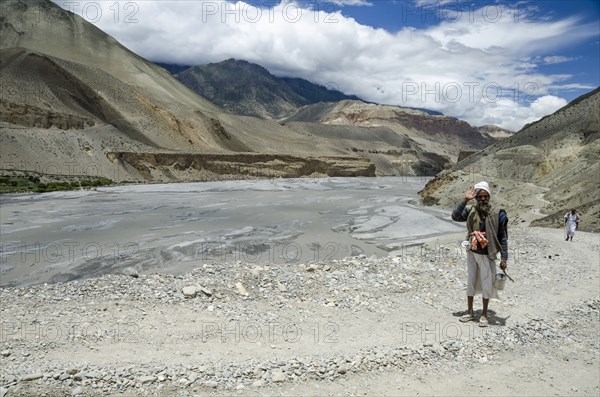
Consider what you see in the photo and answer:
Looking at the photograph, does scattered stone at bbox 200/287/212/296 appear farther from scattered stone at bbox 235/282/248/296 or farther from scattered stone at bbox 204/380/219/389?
scattered stone at bbox 204/380/219/389

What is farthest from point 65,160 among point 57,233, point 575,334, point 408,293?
point 575,334

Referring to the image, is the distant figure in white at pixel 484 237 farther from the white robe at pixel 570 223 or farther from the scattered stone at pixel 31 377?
the white robe at pixel 570 223

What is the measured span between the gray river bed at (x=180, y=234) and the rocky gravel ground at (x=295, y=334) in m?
2.85

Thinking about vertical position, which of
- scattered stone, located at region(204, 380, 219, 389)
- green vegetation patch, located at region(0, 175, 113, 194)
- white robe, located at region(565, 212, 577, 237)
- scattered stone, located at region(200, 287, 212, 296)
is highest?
green vegetation patch, located at region(0, 175, 113, 194)

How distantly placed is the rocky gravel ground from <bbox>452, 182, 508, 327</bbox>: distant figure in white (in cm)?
75

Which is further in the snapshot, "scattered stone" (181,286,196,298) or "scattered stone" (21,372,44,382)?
"scattered stone" (181,286,196,298)

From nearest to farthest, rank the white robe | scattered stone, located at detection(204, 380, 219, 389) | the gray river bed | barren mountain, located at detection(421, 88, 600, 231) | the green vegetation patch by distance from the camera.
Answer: scattered stone, located at detection(204, 380, 219, 389) → the gray river bed → the white robe → barren mountain, located at detection(421, 88, 600, 231) → the green vegetation patch

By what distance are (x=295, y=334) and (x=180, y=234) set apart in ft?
36.6

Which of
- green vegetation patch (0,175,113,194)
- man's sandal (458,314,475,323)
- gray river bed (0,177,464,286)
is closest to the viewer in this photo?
man's sandal (458,314,475,323)

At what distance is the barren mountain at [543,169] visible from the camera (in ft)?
72.0

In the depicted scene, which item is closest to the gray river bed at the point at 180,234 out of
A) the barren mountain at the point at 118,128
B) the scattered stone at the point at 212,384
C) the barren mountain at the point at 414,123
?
the scattered stone at the point at 212,384

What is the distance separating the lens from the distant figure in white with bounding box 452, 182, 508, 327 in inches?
245

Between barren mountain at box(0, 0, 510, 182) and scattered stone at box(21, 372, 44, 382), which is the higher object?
barren mountain at box(0, 0, 510, 182)

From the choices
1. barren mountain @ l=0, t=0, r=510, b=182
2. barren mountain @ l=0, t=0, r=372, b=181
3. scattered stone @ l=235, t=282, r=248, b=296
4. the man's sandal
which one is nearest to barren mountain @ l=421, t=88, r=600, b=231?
the man's sandal
